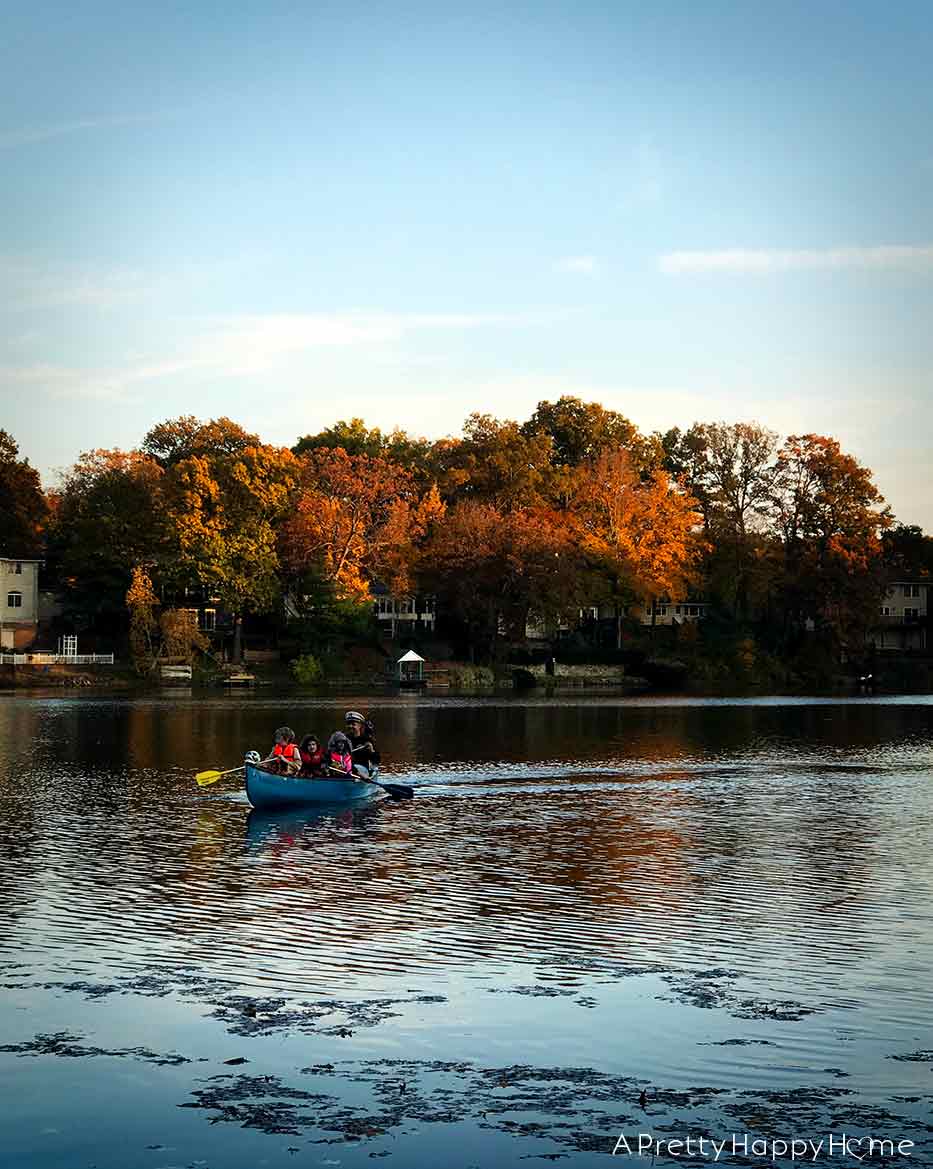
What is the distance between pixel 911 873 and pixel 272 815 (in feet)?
47.3

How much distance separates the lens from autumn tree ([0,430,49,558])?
4569 inches

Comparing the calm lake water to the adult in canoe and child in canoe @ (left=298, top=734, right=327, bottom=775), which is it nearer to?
the adult in canoe

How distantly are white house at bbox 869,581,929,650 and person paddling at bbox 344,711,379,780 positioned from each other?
11781 cm

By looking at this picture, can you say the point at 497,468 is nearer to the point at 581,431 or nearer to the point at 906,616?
the point at 581,431

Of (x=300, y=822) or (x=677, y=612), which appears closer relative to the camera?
(x=300, y=822)

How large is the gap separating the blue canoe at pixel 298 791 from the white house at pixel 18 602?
79.9 metres

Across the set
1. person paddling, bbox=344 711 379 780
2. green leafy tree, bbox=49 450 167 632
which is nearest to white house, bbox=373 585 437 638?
green leafy tree, bbox=49 450 167 632

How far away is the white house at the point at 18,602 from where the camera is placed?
4289 inches

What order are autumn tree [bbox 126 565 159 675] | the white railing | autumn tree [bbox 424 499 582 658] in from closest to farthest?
autumn tree [bbox 126 565 159 675]
the white railing
autumn tree [bbox 424 499 582 658]

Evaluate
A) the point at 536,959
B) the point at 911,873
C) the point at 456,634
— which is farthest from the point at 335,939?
the point at 456,634

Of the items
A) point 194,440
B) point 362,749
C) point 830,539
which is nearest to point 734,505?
point 830,539

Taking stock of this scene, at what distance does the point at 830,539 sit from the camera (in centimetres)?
11581

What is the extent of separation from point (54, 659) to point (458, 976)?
285 ft

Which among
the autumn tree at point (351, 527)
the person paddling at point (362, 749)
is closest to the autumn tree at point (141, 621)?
the autumn tree at point (351, 527)
